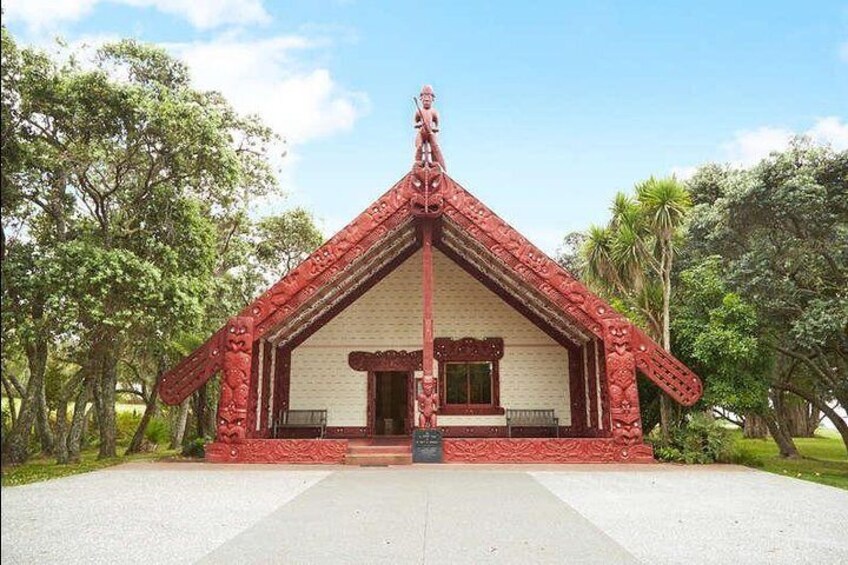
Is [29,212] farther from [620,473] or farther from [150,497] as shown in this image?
[620,473]

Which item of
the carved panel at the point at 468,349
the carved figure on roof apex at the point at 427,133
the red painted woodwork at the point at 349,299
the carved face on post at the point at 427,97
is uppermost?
the carved face on post at the point at 427,97

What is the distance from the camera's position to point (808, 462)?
1501 cm

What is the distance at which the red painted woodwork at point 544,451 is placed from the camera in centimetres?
1065

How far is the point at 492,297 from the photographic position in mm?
15328

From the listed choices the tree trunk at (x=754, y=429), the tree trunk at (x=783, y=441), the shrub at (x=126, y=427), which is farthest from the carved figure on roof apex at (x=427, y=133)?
the tree trunk at (x=754, y=429)

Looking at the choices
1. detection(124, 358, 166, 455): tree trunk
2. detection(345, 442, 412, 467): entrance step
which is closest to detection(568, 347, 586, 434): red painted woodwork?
detection(345, 442, 412, 467): entrance step

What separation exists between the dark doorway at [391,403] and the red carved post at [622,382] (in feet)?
22.0

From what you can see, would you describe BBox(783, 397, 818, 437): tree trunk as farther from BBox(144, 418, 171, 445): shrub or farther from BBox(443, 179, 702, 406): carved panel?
BBox(144, 418, 171, 445): shrub

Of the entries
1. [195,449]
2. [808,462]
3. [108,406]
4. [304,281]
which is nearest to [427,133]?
[304,281]

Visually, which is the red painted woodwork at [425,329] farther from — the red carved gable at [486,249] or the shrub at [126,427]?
the shrub at [126,427]

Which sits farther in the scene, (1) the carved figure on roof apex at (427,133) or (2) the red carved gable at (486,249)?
(1) the carved figure on roof apex at (427,133)

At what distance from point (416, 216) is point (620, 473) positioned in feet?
20.7

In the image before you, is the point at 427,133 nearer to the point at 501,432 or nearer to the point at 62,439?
the point at 501,432

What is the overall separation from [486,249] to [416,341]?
421cm
